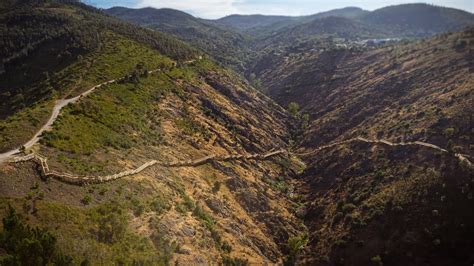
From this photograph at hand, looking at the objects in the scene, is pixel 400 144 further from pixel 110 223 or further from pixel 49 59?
pixel 49 59

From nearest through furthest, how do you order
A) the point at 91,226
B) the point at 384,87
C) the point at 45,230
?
the point at 45,230, the point at 91,226, the point at 384,87

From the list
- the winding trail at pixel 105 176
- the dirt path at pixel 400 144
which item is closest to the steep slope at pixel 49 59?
the winding trail at pixel 105 176

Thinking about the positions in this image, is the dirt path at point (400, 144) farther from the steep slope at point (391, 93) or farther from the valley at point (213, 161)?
the steep slope at point (391, 93)

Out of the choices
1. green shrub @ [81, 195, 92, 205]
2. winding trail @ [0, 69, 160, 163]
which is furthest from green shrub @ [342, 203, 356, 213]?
winding trail @ [0, 69, 160, 163]

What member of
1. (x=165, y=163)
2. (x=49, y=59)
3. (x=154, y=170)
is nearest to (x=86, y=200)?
(x=154, y=170)

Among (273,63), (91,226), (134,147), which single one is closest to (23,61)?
(134,147)

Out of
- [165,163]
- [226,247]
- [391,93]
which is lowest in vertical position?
[226,247]

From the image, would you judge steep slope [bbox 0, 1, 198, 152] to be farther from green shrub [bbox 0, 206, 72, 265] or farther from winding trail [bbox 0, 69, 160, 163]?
green shrub [bbox 0, 206, 72, 265]

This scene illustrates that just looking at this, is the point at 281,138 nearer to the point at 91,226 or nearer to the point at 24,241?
the point at 91,226
